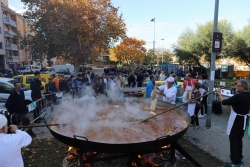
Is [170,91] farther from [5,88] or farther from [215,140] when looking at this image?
[5,88]

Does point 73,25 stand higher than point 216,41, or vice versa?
point 73,25

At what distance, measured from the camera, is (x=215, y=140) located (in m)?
5.50

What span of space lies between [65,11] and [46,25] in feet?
8.15

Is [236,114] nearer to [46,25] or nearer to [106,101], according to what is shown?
[106,101]

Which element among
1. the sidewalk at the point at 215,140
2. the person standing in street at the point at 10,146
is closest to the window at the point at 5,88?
the person standing in street at the point at 10,146

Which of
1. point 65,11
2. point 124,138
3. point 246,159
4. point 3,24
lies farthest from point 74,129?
point 3,24

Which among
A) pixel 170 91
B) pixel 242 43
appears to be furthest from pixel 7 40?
pixel 170 91

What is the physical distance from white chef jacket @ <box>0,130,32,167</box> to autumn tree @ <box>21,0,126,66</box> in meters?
14.0

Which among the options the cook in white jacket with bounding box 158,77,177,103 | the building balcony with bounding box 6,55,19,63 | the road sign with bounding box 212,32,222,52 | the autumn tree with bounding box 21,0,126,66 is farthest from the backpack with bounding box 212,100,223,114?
the building balcony with bounding box 6,55,19,63

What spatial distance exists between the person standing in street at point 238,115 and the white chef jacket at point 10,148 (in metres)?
3.59

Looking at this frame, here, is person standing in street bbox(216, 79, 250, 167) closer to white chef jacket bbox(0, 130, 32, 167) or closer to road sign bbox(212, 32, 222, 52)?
road sign bbox(212, 32, 222, 52)

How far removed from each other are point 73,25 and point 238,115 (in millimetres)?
13858

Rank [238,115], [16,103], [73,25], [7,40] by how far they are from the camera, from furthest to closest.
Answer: [7,40]
[73,25]
[16,103]
[238,115]

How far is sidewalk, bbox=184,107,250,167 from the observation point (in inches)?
183
